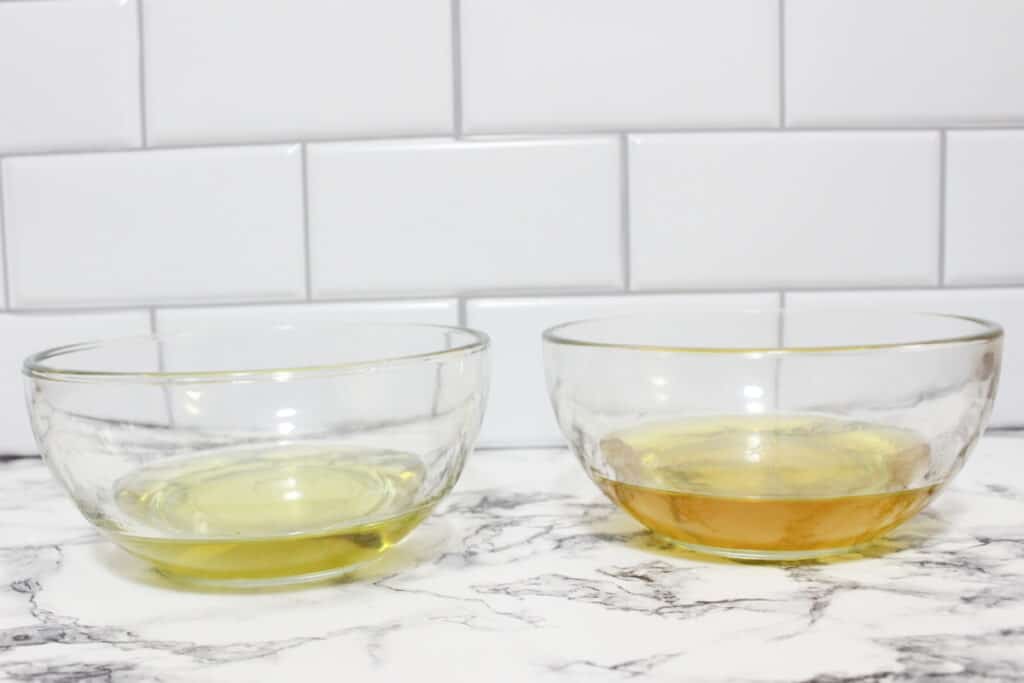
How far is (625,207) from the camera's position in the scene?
80cm

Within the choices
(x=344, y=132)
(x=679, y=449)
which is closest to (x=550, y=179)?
(x=344, y=132)

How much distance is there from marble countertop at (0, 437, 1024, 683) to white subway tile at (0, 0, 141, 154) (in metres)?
0.34

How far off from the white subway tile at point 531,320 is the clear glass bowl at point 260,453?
0.85 ft

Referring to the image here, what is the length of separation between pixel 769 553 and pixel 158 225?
1.78 feet

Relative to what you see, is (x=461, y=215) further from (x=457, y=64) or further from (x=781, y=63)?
(x=781, y=63)

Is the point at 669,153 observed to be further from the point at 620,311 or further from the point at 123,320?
the point at 123,320

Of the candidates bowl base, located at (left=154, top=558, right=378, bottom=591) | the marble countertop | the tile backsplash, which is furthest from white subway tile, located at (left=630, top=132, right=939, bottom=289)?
bowl base, located at (left=154, top=558, right=378, bottom=591)

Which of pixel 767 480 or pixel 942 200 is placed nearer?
pixel 767 480

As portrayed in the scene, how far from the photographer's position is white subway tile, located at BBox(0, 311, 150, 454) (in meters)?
0.81

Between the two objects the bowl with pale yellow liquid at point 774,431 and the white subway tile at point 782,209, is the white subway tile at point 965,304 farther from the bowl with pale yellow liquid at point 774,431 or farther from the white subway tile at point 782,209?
the bowl with pale yellow liquid at point 774,431

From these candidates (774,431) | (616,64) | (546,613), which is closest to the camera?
(546,613)

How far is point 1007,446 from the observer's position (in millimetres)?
801

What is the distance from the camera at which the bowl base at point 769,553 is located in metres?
0.51

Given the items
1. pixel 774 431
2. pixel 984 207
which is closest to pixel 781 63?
pixel 984 207
